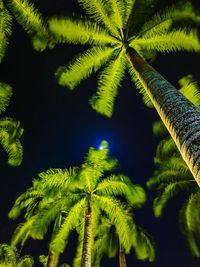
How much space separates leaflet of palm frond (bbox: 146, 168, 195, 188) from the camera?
16.9 meters

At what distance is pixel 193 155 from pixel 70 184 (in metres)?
10.3

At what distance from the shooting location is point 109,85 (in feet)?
37.8

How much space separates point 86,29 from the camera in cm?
1049

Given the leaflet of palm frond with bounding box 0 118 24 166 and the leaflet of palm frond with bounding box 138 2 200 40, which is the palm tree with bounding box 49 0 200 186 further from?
the leaflet of palm frond with bounding box 0 118 24 166

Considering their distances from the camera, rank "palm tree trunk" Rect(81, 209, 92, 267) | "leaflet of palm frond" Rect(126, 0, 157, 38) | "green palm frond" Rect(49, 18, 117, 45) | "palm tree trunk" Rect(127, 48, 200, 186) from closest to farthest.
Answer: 1. "palm tree trunk" Rect(127, 48, 200, 186)
2. "leaflet of palm frond" Rect(126, 0, 157, 38)
3. "green palm frond" Rect(49, 18, 117, 45)
4. "palm tree trunk" Rect(81, 209, 92, 267)

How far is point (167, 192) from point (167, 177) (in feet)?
2.62

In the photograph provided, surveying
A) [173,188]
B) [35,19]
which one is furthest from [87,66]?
[173,188]

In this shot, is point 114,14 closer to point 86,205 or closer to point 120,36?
point 120,36

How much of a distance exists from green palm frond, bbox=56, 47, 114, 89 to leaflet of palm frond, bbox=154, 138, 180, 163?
6592 mm

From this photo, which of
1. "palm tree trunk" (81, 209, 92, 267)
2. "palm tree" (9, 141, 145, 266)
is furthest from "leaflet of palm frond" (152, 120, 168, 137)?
"palm tree trunk" (81, 209, 92, 267)

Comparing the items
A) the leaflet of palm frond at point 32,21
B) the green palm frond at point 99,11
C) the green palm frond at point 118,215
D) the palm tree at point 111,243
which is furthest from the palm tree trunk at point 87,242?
the green palm frond at point 99,11

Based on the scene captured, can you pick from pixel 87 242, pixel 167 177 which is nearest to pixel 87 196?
pixel 87 242

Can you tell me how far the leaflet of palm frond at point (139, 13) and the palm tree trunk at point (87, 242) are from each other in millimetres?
8137

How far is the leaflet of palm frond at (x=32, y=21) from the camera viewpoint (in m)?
10.6
